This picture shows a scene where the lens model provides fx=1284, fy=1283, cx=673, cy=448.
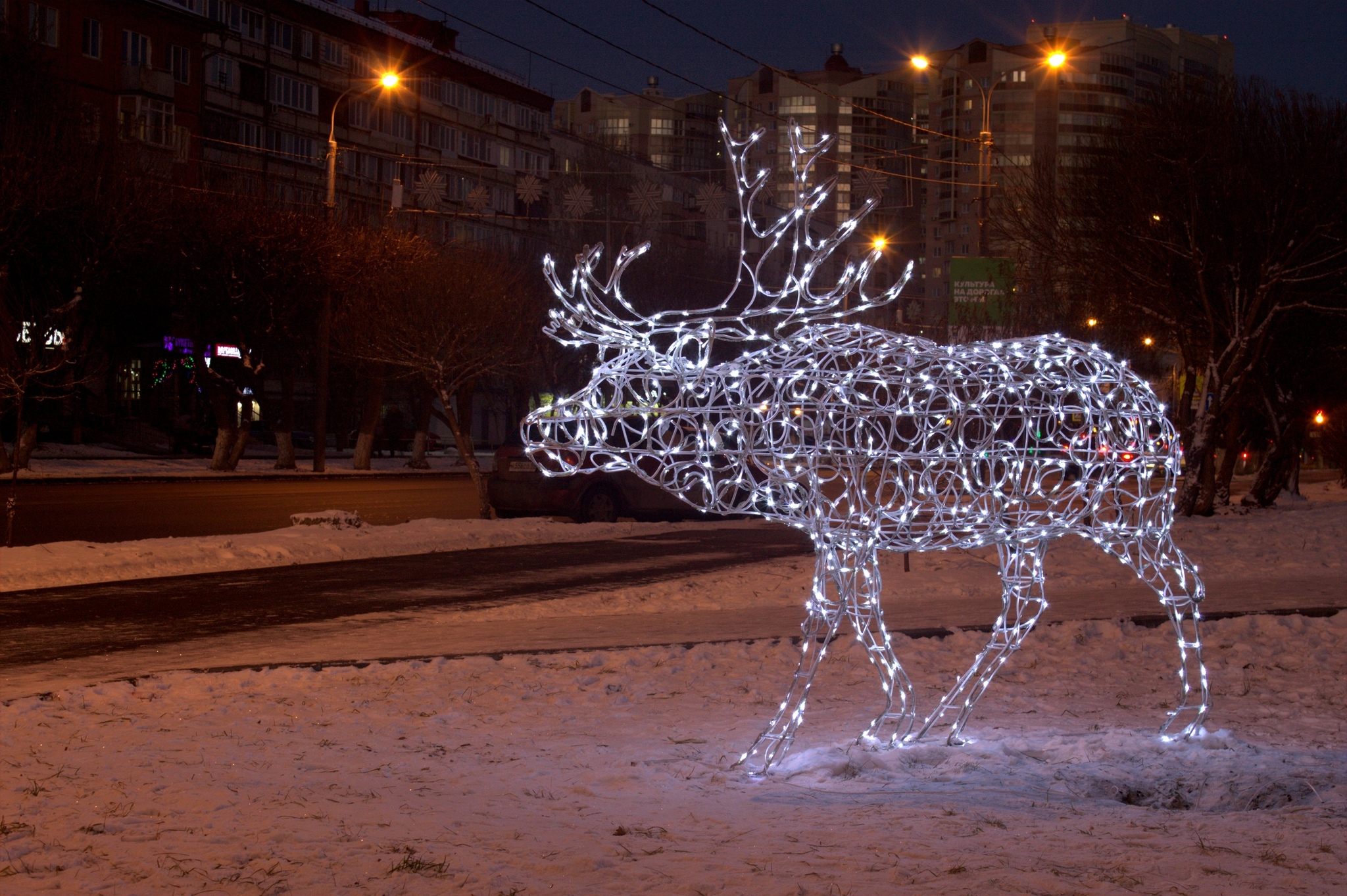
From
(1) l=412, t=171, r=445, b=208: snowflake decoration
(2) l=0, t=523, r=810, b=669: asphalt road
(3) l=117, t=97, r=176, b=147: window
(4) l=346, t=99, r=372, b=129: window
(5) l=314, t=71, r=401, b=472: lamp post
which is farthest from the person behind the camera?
(4) l=346, t=99, r=372, b=129: window

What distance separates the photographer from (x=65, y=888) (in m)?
4.25

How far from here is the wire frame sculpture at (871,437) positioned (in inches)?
234

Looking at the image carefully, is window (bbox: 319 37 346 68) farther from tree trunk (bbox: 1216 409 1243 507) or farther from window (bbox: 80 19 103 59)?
tree trunk (bbox: 1216 409 1243 507)

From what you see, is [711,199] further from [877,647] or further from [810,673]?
[810,673]

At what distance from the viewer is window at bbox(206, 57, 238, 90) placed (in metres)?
50.7

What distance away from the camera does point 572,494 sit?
781 inches

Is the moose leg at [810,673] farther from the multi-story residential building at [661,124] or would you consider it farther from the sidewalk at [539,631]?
the multi-story residential building at [661,124]

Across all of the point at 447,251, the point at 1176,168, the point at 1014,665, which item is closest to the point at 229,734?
the point at 1014,665

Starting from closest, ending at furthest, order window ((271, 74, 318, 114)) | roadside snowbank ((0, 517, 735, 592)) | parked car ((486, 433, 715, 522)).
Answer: roadside snowbank ((0, 517, 735, 592))
parked car ((486, 433, 715, 522))
window ((271, 74, 318, 114))

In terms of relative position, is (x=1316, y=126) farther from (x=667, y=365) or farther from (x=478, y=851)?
(x=478, y=851)

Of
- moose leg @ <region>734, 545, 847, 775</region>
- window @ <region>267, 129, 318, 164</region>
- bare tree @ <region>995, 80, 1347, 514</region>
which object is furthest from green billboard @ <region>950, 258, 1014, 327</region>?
window @ <region>267, 129, 318, 164</region>

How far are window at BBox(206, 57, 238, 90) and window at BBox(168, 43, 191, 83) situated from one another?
50.0 inches

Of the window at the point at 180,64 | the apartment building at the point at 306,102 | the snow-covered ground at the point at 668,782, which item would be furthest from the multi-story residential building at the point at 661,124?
the snow-covered ground at the point at 668,782

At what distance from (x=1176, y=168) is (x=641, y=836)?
17258 mm
